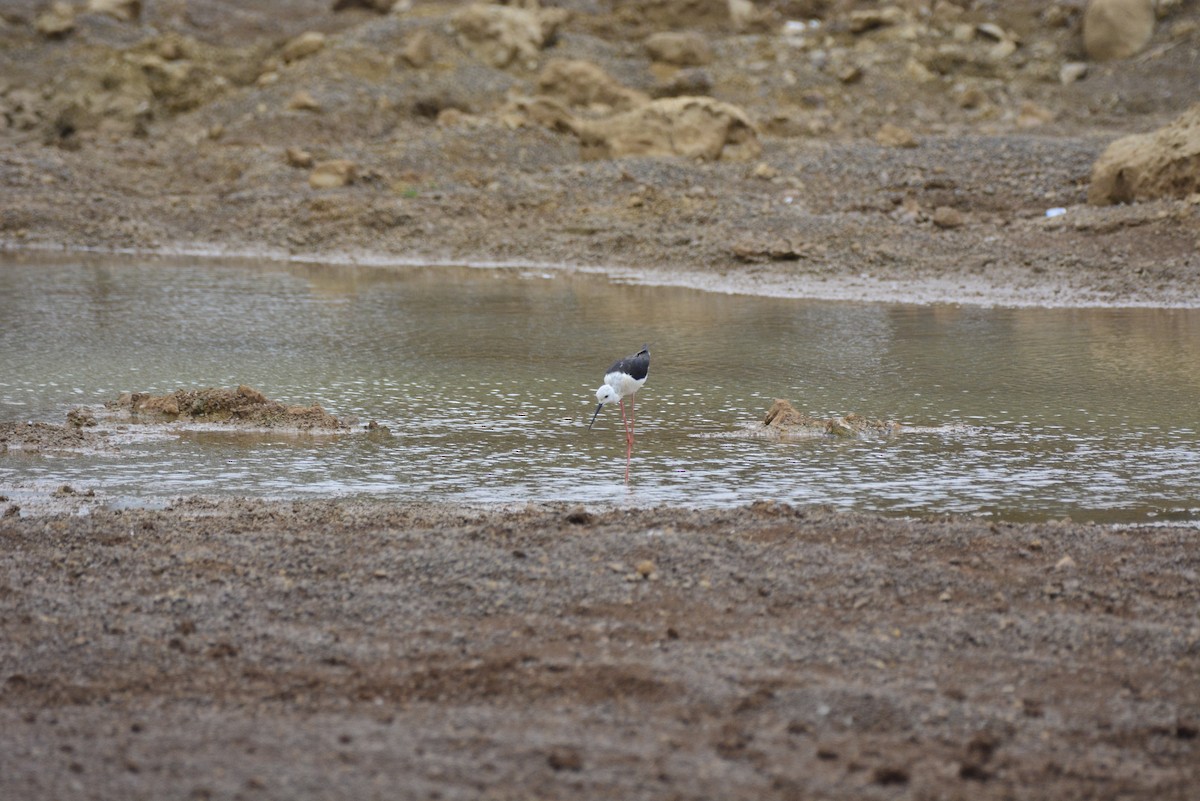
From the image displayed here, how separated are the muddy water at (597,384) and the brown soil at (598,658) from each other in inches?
52.4

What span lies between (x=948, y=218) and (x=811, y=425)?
10.7m

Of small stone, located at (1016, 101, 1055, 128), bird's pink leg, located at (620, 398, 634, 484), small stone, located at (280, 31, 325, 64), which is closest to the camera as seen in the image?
bird's pink leg, located at (620, 398, 634, 484)

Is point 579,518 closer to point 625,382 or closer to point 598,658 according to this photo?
point 598,658

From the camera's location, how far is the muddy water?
26.7 ft

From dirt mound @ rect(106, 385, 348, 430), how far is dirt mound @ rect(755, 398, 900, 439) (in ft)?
10.3

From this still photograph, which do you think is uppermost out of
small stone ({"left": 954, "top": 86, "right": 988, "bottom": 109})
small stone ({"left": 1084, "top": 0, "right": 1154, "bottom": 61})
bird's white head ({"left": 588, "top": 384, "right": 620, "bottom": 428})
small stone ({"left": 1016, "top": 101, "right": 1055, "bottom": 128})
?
small stone ({"left": 1084, "top": 0, "right": 1154, "bottom": 61})

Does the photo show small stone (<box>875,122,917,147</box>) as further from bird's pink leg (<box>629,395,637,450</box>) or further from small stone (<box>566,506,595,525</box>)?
small stone (<box>566,506,595,525</box>)

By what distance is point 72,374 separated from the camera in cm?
1156

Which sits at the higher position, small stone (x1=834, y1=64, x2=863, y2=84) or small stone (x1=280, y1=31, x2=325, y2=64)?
small stone (x1=280, y1=31, x2=325, y2=64)

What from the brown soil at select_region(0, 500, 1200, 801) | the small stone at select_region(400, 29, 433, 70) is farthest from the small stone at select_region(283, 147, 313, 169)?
the brown soil at select_region(0, 500, 1200, 801)

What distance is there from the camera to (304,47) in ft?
99.8

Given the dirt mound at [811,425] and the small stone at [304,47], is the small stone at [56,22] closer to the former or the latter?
the small stone at [304,47]

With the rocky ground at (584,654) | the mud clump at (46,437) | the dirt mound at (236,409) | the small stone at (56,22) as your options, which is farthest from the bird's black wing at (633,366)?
the small stone at (56,22)

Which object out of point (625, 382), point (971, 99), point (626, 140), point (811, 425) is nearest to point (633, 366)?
point (625, 382)
